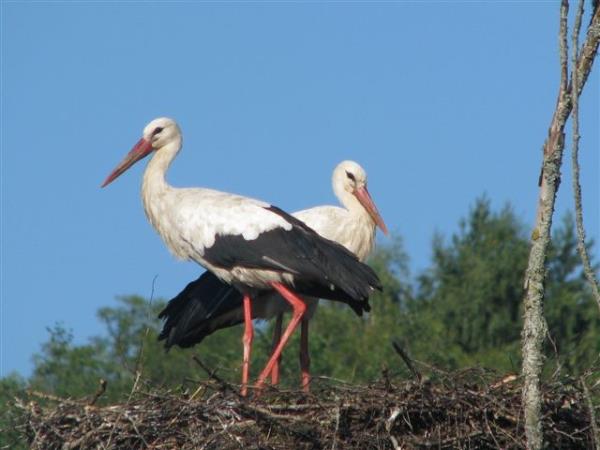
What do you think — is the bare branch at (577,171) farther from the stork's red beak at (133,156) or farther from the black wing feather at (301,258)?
the stork's red beak at (133,156)

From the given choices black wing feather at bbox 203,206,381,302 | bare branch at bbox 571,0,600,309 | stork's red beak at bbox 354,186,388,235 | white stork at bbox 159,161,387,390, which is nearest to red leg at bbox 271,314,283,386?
white stork at bbox 159,161,387,390

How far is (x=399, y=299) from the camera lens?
3981 centimetres

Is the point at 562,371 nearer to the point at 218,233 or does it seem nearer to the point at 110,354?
the point at 218,233

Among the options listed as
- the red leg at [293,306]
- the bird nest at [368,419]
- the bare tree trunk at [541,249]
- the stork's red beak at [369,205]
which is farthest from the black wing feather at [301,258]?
the bare tree trunk at [541,249]

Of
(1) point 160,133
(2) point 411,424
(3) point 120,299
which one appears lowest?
(2) point 411,424

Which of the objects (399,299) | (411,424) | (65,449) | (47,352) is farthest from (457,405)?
(399,299)

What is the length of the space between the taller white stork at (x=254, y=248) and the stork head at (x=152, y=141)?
1.46 ft

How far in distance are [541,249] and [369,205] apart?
4705mm

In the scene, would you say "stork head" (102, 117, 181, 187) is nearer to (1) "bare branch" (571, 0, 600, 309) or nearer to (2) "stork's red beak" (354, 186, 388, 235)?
(2) "stork's red beak" (354, 186, 388, 235)

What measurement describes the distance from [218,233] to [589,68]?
165 inches

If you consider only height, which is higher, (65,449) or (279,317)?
(279,317)

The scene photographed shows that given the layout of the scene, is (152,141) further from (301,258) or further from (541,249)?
(541,249)

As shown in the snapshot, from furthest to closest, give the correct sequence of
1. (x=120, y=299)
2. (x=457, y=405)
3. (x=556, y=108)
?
(x=120, y=299) → (x=457, y=405) → (x=556, y=108)

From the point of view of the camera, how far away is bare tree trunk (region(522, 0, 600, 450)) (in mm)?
8531
